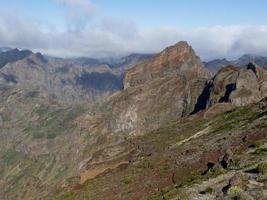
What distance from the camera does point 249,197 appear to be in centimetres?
5375

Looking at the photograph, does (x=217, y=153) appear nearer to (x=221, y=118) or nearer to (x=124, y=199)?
(x=124, y=199)

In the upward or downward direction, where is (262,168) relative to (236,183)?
downward

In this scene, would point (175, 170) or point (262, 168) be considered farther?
point (175, 170)

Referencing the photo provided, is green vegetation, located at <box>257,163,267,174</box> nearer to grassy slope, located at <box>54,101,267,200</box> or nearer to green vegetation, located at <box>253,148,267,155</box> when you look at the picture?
grassy slope, located at <box>54,101,267,200</box>

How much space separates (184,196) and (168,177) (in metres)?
26.5

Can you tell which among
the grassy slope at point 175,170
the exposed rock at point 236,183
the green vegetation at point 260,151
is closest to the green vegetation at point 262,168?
the exposed rock at point 236,183

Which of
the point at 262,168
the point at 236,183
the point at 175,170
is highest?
the point at 236,183

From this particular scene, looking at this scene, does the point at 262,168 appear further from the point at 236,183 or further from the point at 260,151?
the point at 260,151

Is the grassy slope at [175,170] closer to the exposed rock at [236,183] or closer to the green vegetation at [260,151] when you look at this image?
the green vegetation at [260,151]

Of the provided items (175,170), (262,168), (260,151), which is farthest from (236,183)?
(175,170)

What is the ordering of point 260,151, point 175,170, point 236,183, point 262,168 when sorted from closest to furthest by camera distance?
point 236,183 → point 262,168 → point 260,151 → point 175,170

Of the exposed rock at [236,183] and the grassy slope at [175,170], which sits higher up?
the exposed rock at [236,183]

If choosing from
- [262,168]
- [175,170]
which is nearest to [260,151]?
[262,168]

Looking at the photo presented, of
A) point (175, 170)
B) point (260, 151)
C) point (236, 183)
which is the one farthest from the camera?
point (175, 170)
